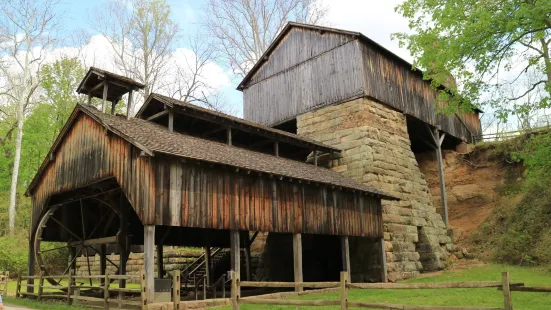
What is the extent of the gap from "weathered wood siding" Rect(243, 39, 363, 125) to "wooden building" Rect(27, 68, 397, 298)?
3.73 meters

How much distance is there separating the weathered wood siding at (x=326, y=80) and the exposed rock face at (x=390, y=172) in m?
0.88

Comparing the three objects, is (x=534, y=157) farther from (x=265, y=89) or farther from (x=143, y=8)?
(x=143, y=8)

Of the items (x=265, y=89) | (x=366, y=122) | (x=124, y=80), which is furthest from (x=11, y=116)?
(x=366, y=122)

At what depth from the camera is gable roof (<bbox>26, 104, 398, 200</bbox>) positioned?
41.5 ft

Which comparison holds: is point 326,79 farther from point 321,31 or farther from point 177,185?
point 177,185

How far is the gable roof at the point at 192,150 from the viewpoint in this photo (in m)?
12.6

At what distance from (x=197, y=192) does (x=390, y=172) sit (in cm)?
1165

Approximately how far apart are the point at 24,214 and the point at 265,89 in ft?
74.8

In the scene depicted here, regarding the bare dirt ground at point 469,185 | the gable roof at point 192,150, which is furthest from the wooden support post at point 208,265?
the bare dirt ground at point 469,185

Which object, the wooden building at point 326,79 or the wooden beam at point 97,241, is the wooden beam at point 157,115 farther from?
the wooden building at point 326,79

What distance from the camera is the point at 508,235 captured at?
22.9m

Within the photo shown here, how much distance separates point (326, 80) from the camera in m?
23.6

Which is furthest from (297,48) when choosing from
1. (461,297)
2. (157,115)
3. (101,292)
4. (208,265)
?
(461,297)

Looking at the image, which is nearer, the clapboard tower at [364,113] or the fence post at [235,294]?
the fence post at [235,294]
